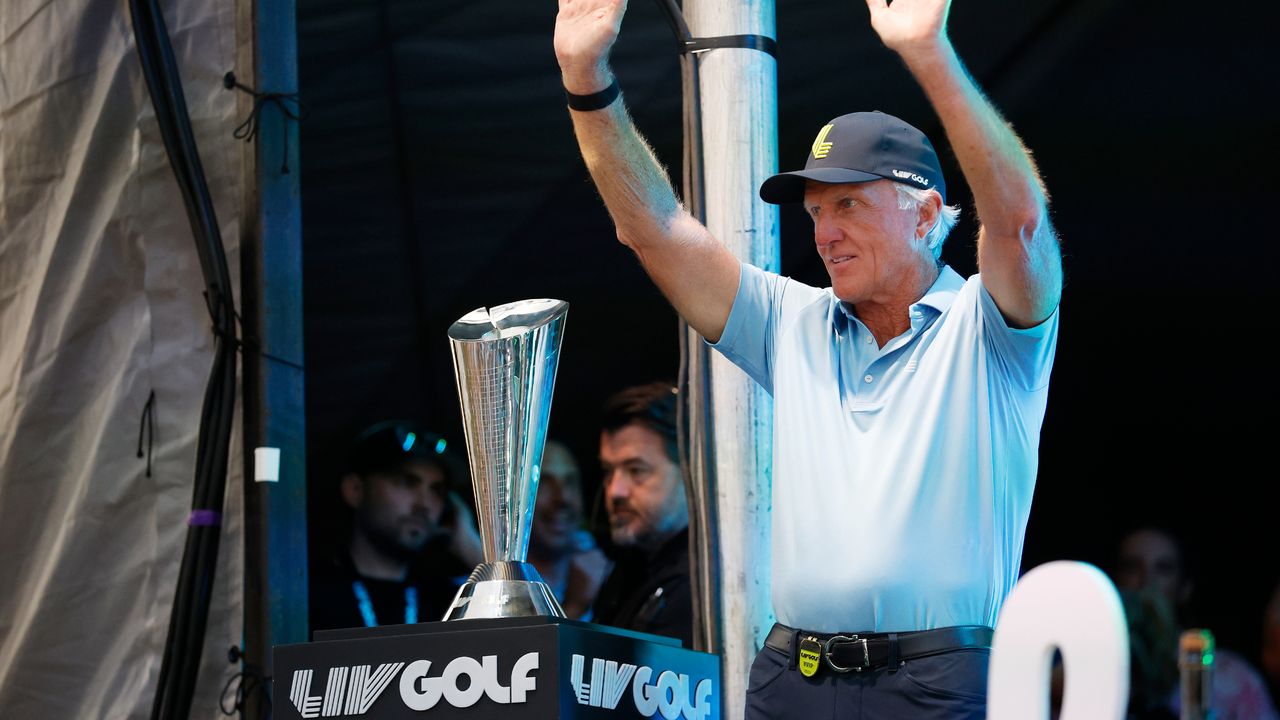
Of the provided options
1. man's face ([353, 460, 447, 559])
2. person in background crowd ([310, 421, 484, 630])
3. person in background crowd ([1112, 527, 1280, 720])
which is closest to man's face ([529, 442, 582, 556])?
person in background crowd ([310, 421, 484, 630])

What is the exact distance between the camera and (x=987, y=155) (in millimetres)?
2008

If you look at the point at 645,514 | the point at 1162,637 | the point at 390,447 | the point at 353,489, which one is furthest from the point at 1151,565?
the point at 353,489

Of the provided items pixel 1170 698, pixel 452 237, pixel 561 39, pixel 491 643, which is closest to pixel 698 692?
pixel 491 643

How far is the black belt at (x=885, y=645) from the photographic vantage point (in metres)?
2.02

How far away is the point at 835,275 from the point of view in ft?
7.54

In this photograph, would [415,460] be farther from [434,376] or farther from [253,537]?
[253,537]

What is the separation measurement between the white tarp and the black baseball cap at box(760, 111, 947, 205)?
177cm

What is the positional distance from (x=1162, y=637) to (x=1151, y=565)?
0.28 meters

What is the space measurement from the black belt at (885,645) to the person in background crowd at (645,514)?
1579 millimetres

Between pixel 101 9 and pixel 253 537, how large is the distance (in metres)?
1.39

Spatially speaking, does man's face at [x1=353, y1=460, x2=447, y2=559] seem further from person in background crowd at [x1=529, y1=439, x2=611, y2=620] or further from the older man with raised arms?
the older man with raised arms

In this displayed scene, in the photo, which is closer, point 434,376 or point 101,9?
point 101,9

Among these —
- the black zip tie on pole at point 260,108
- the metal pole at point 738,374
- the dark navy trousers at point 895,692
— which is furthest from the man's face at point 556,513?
the dark navy trousers at point 895,692

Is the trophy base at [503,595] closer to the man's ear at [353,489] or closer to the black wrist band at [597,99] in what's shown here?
the black wrist band at [597,99]
